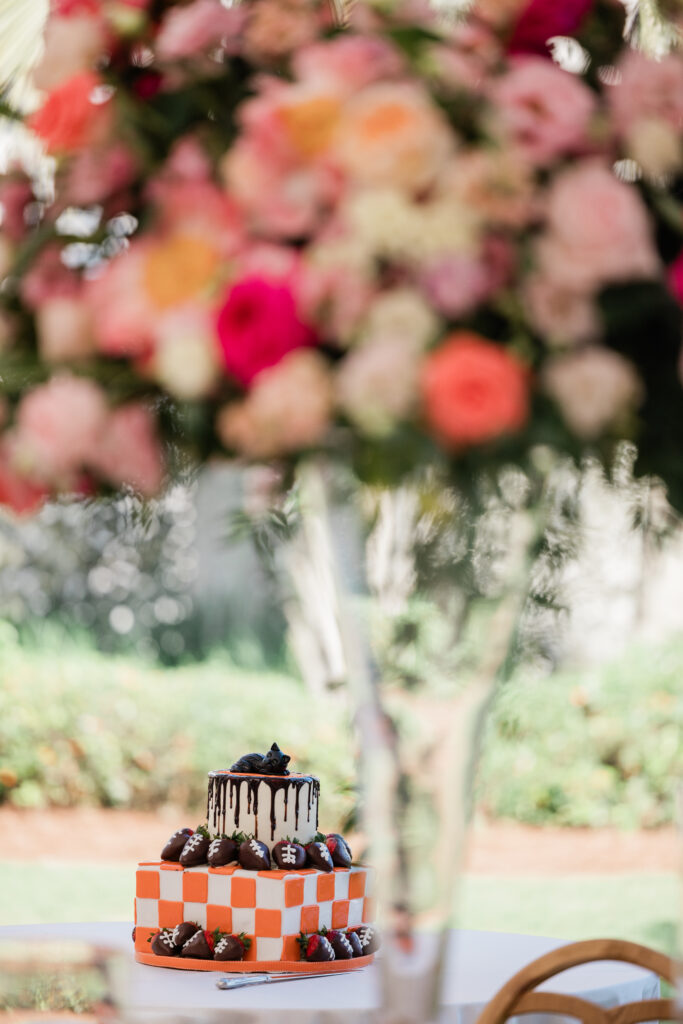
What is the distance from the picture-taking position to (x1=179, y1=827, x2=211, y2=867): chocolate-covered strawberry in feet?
6.80

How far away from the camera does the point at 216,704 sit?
224 inches

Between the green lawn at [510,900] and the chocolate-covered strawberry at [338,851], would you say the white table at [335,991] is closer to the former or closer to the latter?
the chocolate-covered strawberry at [338,851]

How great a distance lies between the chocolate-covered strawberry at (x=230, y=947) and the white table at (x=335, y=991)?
56mm

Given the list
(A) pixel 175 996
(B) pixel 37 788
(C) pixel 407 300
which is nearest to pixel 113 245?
(C) pixel 407 300

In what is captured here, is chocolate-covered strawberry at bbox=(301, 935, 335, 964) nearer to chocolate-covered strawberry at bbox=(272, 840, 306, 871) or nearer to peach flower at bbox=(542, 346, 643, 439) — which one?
chocolate-covered strawberry at bbox=(272, 840, 306, 871)

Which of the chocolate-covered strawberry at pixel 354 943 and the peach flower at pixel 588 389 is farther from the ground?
the peach flower at pixel 588 389

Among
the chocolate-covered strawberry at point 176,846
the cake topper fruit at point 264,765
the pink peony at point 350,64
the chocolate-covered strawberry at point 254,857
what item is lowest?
the chocolate-covered strawberry at point 176,846

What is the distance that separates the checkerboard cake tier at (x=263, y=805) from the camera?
209 centimetres

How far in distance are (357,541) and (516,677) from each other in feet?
0.41

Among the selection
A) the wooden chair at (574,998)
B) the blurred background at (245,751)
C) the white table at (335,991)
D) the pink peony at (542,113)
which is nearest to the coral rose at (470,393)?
the pink peony at (542,113)

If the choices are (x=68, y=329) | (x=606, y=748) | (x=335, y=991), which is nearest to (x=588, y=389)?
(x=68, y=329)

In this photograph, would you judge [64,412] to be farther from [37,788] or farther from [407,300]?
[37,788]

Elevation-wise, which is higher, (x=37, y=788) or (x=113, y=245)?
(x=113, y=245)

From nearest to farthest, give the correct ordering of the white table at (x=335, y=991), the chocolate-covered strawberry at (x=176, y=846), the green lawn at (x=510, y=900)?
the white table at (x=335, y=991)
the chocolate-covered strawberry at (x=176, y=846)
the green lawn at (x=510, y=900)
